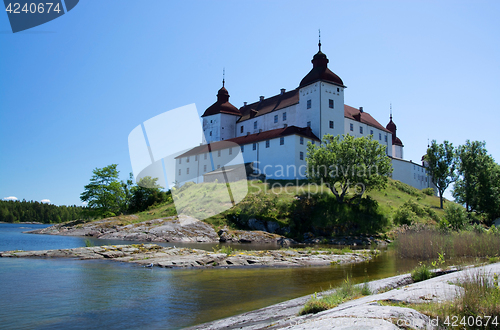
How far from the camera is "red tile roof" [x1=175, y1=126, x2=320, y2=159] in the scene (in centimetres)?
5131

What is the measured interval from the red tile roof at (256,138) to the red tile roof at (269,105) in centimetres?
819

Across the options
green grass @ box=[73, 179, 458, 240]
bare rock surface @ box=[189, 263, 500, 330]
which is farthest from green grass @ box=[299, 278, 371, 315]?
green grass @ box=[73, 179, 458, 240]

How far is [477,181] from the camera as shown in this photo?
1836 inches

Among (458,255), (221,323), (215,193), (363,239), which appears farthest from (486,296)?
(215,193)

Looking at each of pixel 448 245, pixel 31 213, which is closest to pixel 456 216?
pixel 448 245

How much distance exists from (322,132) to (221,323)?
4825 cm

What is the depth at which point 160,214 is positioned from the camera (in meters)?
46.4

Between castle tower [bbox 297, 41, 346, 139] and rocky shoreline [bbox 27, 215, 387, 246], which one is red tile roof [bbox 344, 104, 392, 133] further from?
rocky shoreline [bbox 27, 215, 387, 246]

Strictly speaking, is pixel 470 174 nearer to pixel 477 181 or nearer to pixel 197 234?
pixel 477 181

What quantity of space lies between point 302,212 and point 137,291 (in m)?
31.4

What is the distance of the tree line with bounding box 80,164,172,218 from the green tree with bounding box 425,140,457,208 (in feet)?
144

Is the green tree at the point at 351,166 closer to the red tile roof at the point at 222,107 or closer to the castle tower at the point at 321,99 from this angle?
the castle tower at the point at 321,99

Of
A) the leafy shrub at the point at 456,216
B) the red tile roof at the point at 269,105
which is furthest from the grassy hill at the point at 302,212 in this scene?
the red tile roof at the point at 269,105

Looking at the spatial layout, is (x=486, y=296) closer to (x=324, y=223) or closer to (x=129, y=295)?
(x=129, y=295)
